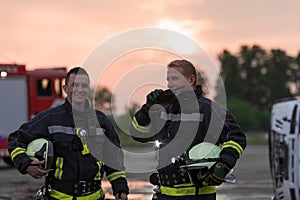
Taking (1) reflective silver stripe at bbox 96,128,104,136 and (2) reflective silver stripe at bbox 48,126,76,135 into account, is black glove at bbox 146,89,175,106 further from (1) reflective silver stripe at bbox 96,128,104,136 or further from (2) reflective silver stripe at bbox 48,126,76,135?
(2) reflective silver stripe at bbox 48,126,76,135

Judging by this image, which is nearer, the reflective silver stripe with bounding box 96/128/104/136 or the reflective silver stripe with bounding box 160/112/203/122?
the reflective silver stripe with bounding box 160/112/203/122

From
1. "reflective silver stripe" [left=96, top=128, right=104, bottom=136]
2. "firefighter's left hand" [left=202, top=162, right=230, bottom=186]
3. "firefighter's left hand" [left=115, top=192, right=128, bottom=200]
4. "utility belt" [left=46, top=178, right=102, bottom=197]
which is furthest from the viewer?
"firefighter's left hand" [left=115, top=192, right=128, bottom=200]

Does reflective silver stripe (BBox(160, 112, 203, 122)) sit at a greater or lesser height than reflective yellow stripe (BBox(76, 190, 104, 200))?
greater

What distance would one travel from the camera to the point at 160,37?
4555mm

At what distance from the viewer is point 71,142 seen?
483 cm

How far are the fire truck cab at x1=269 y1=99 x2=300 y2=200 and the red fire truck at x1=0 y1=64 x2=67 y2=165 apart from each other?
11616mm

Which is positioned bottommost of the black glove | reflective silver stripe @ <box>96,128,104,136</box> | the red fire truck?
reflective silver stripe @ <box>96,128,104,136</box>

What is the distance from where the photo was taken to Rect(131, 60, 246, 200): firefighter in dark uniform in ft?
15.5

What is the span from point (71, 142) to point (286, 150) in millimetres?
4087

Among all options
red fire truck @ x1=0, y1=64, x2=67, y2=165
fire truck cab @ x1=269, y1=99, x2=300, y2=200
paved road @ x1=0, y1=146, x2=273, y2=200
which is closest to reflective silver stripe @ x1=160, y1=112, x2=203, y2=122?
fire truck cab @ x1=269, y1=99, x2=300, y2=200

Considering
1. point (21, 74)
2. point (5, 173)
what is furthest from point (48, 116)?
point (21, 74)

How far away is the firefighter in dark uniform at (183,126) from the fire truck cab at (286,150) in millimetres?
3473

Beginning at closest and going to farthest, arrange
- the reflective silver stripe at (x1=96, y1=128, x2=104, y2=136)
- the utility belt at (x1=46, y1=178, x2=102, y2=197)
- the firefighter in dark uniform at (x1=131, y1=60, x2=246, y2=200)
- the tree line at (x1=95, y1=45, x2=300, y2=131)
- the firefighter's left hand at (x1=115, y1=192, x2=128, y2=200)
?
the firefighter in dark uniform at (x1=131, y1=60, x2=246, y2=200)
the utility belt at (x1=46, y1=178, x2=102, y2=197)
the reflective silver stripe at (x1=96, y1=128, x2=104, y2=136)
the firefighter's left hand at (x1=115, y1=192, x2=128, y2=200)
the tree line at (x1=95, y1=45, x2=300, y2=131)

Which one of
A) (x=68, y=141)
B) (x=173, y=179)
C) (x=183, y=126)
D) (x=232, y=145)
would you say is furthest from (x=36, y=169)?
(x=232, y=145)
